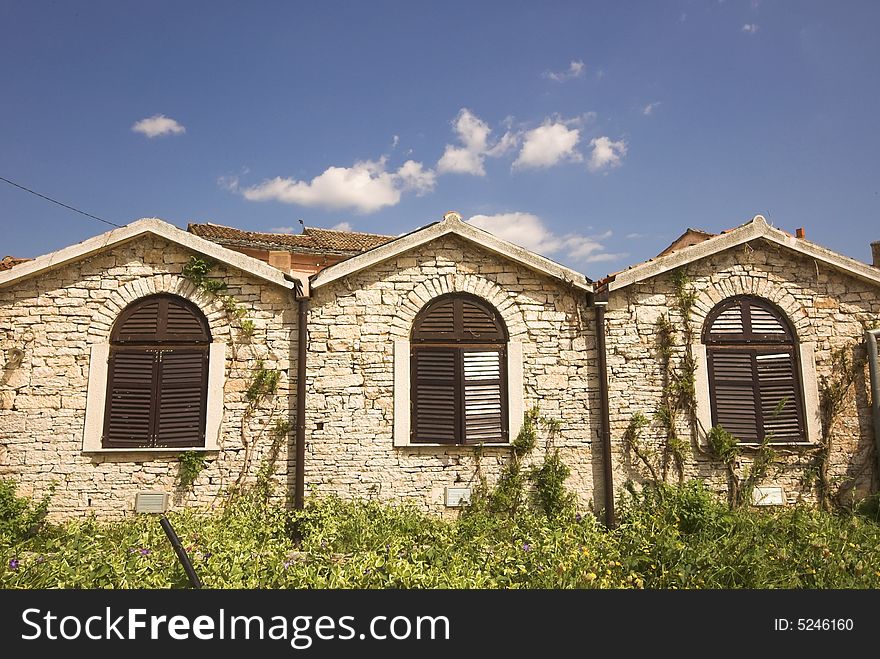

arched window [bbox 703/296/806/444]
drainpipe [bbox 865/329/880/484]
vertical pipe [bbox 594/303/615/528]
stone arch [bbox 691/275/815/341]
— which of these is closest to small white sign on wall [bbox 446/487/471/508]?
vertical pipe [bbox 594/303/615/528]

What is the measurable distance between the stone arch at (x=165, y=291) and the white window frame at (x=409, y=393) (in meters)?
2.65

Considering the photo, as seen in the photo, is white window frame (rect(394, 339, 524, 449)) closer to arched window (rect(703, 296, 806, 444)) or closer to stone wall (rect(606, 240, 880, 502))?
stone wall (rect(606, 240, 880, 502))

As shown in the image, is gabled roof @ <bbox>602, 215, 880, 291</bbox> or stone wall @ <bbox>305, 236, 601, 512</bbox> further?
gabled roof @ <bbox>602, 215, 880, 291</bbox>

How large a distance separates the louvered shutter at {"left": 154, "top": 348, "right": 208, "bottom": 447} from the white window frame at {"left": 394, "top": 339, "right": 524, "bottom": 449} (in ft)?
9.45

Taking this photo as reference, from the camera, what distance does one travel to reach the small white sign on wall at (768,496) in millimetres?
8656

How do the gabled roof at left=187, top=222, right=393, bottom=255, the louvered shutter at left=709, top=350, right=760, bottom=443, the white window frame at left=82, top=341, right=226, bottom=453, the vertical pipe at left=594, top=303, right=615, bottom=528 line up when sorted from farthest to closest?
the gabled roof at left=187, top=222, right=393, bottom=255
the louvered shutter at left=709, top=350, right=760, bottom=443
the vertical pipe at left=594, top=303, right=615, bottom=528
the white window frame at left=82, top=341, right=226, bottom=453

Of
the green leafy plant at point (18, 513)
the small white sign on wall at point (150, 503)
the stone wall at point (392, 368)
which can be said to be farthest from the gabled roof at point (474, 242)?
the green leafy plant at point (18, 513)

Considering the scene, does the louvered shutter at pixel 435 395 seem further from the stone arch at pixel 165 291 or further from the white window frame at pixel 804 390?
the white window frame at pixel 804 390

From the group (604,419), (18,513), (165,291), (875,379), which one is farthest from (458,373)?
(875,379)

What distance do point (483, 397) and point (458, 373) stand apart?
1.76 ft

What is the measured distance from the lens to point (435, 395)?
28.8 feet

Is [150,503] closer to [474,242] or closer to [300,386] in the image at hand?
[300,386]

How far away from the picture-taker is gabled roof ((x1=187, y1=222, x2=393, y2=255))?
49.7ft

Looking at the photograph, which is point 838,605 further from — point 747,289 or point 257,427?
point 257,427
